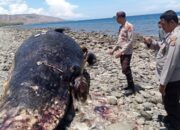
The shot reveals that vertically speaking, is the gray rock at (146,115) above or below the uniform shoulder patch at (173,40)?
below

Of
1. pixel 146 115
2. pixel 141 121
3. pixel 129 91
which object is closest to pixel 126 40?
pixel 129 91

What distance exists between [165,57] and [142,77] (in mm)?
4963

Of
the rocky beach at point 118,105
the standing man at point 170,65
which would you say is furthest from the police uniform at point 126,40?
the standing man at point 170,65

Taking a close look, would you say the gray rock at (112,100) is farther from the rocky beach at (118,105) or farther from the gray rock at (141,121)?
the gray rock at (141,121)

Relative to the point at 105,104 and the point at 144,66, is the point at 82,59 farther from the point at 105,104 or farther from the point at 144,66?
the point at 144,66

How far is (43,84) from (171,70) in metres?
2.35

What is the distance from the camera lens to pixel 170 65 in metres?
5.67

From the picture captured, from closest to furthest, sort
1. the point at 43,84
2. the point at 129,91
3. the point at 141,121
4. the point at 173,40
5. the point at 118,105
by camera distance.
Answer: the point at 173,40 < the point at 43,84 < the point at 141,121 < the point at 118,105 < the point at 129,91

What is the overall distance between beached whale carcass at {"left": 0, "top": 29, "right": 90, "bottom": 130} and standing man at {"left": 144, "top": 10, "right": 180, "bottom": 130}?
164 cm

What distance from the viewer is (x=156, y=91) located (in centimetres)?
917

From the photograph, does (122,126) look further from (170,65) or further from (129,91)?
(129,91)

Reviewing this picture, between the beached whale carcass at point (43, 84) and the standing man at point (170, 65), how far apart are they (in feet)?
5.38

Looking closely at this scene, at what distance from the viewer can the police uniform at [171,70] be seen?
220 inches

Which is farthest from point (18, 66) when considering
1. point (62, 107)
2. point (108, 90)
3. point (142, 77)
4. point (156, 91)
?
point (142, 77)
